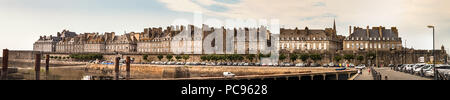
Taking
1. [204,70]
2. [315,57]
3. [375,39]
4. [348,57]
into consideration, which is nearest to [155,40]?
[204,70]

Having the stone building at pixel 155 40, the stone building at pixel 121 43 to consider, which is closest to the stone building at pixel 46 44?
the stone building at pixel 121 43

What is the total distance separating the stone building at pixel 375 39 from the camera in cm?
6431

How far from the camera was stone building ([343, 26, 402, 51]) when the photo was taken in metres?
64.3

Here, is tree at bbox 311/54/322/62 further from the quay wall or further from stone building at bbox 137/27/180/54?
stone building at bbox 137/27/180/54

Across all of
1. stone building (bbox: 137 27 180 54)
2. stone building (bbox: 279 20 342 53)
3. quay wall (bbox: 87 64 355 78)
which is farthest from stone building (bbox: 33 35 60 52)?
stone building (bbox: 279 20 342 53)

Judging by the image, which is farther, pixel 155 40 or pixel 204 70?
pixel 155 40

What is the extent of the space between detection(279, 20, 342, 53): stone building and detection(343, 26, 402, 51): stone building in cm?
384

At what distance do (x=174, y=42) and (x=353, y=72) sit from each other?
4669 cm

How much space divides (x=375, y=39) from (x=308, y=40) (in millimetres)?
11535

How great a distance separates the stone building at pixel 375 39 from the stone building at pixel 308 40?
3837mm

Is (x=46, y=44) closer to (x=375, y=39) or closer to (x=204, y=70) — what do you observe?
(x=204, y=70)

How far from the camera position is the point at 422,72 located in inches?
992

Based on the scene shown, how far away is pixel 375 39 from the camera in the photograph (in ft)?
213
